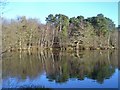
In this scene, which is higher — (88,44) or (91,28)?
(91,28)

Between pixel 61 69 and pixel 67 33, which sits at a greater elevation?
pixel 67 33

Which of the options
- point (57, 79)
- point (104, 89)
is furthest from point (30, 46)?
point (104, 89)

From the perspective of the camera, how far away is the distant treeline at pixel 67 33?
47844 mm

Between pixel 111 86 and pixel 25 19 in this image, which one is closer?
pixel 111 86

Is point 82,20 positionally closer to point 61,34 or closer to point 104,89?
point 61,34

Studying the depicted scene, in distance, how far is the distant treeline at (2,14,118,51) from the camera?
4784cm

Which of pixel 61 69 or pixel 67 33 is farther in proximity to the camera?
pixel 67 33

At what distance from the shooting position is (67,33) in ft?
163

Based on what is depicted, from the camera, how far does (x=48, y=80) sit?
1627 cm

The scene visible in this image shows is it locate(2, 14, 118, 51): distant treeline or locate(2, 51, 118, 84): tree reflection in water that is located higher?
locate(2, 14, 118, 51): distant treeline

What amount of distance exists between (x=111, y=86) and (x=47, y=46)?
37456 millimetres

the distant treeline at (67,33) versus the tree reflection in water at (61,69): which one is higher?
the distant treeline at (67,33)

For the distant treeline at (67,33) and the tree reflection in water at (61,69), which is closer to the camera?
the tree reflection in water at (61,69)

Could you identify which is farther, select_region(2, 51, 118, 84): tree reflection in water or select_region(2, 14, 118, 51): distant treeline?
select_region(2, 14, 118, 51): distant treeline
